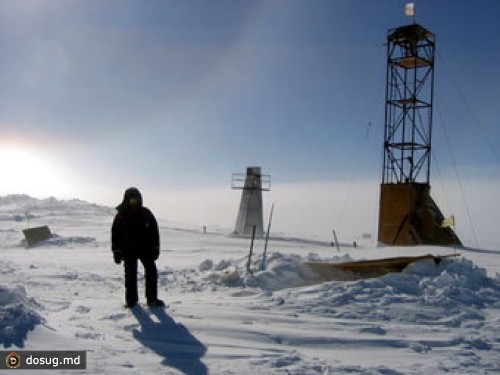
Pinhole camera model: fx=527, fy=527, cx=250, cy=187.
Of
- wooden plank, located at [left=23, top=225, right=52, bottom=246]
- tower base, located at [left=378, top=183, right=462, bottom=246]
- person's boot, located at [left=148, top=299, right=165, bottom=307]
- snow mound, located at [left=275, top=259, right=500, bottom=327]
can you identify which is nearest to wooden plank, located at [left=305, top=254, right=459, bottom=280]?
snow mound, located at [left=275, top=259, right=500, bottom=327]

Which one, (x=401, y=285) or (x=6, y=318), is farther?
(x=401, y=285)

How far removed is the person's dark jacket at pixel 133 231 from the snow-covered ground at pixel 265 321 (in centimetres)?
73

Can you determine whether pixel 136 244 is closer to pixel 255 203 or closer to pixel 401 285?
pixel 401 285

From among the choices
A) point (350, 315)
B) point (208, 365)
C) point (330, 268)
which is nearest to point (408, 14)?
point (330, 268)

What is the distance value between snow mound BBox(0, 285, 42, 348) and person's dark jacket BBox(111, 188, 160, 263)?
1.55m

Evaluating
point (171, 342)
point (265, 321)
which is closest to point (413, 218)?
point (265, 321)

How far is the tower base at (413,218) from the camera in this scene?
2211cm

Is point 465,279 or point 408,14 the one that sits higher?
point 408,14

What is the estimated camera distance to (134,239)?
6902 mm

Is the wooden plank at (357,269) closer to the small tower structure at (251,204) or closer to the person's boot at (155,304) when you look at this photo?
the person's boot at (155,304)

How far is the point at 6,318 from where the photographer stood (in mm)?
4926

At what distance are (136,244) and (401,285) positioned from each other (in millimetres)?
4239

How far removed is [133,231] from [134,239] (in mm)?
106

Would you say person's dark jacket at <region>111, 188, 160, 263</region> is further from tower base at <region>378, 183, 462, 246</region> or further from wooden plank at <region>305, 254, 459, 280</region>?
tower base at <region>378, 183, 462, 246</region>
